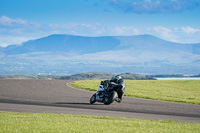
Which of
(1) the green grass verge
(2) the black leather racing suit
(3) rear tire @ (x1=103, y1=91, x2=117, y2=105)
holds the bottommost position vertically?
(1) the green grass verge

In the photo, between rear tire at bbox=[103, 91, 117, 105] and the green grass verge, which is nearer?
the green grass verge

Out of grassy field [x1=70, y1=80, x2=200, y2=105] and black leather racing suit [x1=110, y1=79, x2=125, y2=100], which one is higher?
black leather racing suit [x1=110, y1=79, x2=125, y2=100]

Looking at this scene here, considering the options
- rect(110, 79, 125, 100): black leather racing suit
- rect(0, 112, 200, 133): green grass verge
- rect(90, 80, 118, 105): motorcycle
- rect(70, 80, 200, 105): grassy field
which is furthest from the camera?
rect(70, 80, 200, 105): grassy field

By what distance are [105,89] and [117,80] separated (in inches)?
36.8

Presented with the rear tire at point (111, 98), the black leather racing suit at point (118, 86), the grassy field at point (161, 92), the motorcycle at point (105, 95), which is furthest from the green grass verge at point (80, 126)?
the grassy field at point (161, 92)

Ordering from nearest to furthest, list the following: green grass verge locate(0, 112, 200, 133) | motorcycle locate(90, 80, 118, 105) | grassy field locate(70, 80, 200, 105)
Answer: green grass verge locate(0, 112, 200, 133), motorcycle locate(90, 80, 118, 105), grassy field locate(70, 80, 200, 105)

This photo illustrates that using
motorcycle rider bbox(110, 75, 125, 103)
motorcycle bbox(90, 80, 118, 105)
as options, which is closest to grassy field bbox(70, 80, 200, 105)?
motorcycle rider bbox(110, 75, 125, 103)

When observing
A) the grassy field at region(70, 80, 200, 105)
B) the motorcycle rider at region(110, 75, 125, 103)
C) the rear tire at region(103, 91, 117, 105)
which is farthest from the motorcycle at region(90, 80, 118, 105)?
the grassy field at region(70, 80, 200, 105)

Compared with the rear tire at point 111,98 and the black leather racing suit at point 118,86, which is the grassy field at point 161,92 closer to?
the black leather racing suit at point 118,86

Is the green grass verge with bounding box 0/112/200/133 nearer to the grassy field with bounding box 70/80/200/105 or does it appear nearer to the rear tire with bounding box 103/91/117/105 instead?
the rear tire with bounding box 103/91/117/105

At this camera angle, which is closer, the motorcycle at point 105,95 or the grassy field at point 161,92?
the motorcycle at point 105,95

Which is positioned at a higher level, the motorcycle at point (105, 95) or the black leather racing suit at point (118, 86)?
the black leather racing suit at point (118, 86)

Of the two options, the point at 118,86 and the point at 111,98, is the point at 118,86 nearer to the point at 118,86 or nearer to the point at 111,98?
the point at 118,86

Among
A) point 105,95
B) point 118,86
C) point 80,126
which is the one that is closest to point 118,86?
point 118,86
